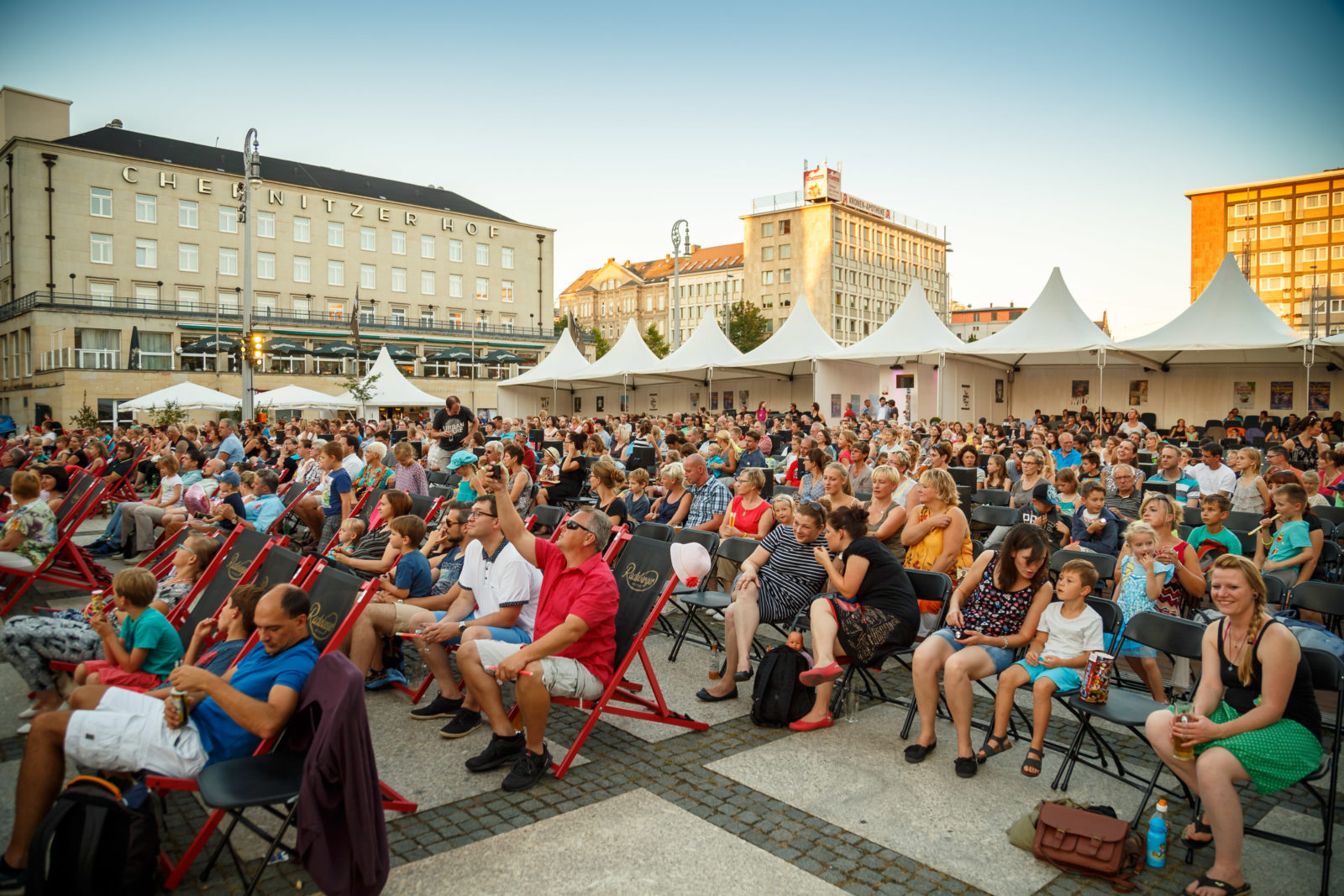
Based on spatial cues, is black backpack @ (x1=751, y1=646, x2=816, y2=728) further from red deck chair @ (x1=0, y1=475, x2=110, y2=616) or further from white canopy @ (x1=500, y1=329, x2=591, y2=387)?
white canopy @ (x1=500, y1=329, x2=591, y2=387)

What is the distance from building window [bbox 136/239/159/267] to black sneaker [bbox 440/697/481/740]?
54.7 metres

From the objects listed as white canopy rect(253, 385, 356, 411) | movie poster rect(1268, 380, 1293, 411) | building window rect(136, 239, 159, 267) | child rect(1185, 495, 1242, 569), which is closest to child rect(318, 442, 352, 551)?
child rect(1185, 495, 1242, 569)

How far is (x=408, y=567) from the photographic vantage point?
17.3 ft

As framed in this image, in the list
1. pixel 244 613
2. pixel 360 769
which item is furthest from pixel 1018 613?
pixel 244 613

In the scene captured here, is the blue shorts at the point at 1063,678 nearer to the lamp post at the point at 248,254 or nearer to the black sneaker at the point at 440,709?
the black sneaker at the point at 440,709

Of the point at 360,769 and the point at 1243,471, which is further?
the point at 1243,471

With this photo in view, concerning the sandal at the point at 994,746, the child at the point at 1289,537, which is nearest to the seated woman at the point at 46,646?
the sandal at the point at 994,746

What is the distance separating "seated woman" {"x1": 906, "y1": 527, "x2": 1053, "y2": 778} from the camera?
4.29 meters

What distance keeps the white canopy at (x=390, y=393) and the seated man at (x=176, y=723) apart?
74.0 ft

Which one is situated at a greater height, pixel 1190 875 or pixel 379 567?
pixel 379 567

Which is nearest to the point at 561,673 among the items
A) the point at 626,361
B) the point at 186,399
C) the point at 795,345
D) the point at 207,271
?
the point at 795,345

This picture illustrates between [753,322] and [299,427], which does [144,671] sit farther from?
[753,322]

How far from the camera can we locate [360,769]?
2680mm

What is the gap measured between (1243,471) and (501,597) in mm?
7623
